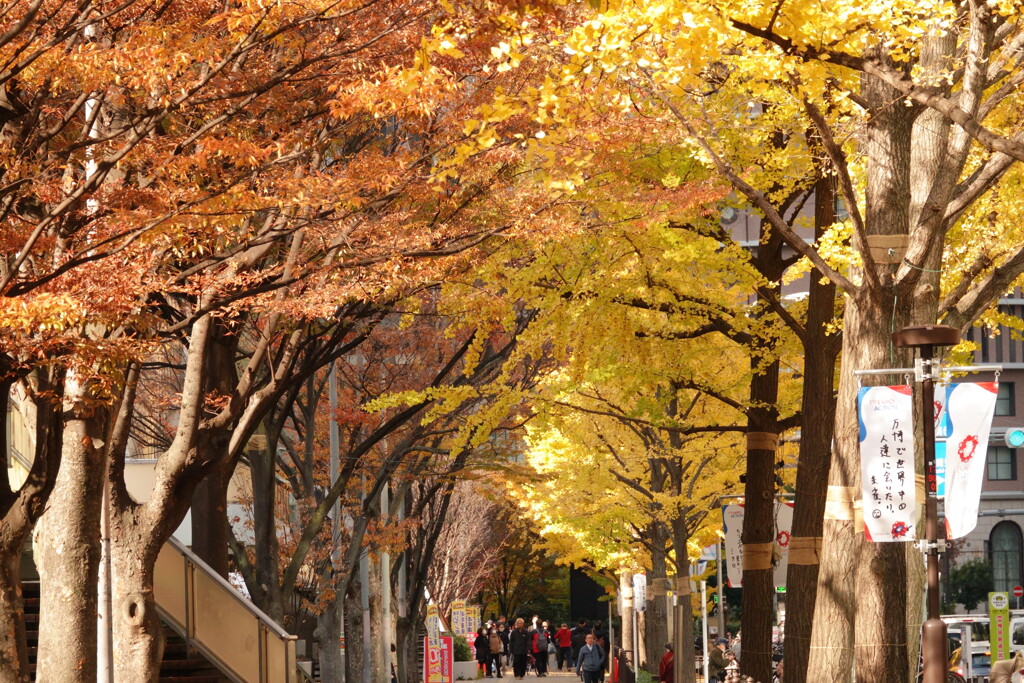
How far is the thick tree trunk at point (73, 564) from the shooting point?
9.96m

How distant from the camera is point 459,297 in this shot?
14.1 meters

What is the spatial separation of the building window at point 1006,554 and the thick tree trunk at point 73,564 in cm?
6376

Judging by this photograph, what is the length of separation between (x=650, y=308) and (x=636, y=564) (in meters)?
23.7

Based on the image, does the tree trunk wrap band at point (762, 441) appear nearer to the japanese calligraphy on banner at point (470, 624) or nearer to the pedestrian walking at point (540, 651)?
the pedestrian walking at point (540, 651)

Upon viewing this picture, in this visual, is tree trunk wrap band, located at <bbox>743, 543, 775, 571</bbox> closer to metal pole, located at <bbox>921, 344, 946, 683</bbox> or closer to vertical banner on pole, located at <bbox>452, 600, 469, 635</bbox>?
metal pole, located at <bbox>921, 344, 946, 683</bbox>

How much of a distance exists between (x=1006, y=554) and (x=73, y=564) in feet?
213

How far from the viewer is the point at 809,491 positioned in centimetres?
1338

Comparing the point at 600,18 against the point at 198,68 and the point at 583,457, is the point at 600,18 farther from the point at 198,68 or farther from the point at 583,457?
the point at 583,457

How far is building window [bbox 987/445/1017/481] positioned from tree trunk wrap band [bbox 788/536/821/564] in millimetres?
57928

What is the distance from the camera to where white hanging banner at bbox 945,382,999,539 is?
9.83 m

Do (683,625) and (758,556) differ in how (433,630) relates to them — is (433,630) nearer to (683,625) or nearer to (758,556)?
(683,625)

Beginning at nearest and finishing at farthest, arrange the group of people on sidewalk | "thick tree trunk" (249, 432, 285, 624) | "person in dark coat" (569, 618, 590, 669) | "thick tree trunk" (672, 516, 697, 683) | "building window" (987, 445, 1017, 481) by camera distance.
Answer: "thick tree trunk" (249, 432, 285, 624) → "thick tree trunk" (672, 516, 697, 683) → the group of people on sidewalk → "person in dark coat" (569, 618, 590, 669) → "building window" (987, 445, 1017, 481)

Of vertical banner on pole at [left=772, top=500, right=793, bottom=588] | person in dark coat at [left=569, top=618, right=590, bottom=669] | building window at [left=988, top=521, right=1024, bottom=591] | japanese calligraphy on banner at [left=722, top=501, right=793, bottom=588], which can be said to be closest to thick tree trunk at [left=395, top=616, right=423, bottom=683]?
person in dark coat at [left=569, top=618, right=590, bottom=669]

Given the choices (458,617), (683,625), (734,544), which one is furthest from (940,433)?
(458,617)
